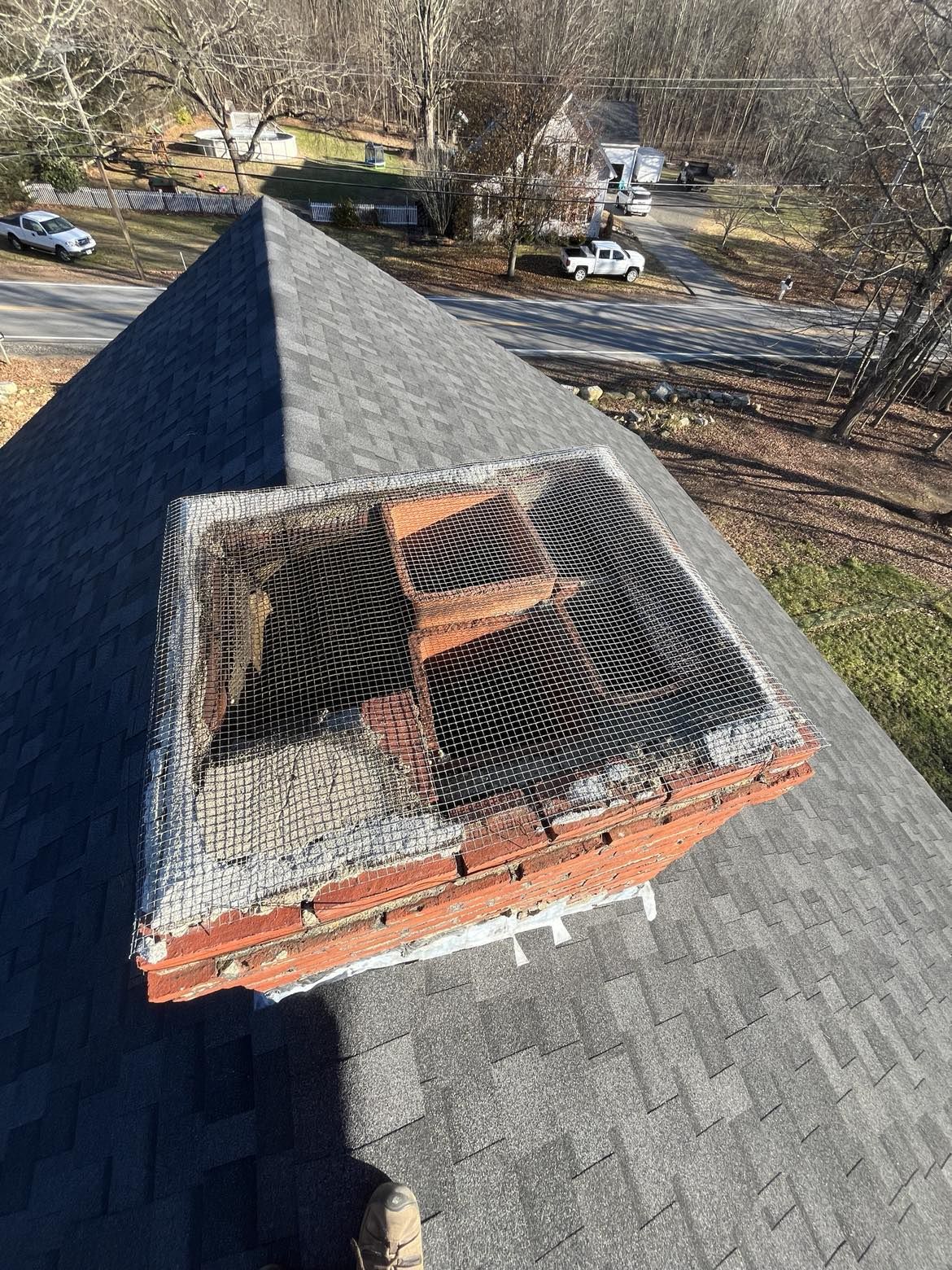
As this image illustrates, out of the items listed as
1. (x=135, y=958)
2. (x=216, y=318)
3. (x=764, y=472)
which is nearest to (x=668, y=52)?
(x=764, y=472)

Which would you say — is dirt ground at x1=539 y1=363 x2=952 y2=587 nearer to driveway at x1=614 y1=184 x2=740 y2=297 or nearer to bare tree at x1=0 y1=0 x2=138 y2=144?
driveway at x1=614 y1=184 x2=740 y2=297

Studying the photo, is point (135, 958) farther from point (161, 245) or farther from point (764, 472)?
point (161, 245)

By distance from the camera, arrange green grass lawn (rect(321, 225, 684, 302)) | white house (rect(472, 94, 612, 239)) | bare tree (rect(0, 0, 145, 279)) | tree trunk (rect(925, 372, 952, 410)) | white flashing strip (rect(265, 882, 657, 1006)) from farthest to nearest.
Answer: green grass lawn (rect(321, 225, 684, 302)) → white house (rect(472, 94, 612, 239)) → tree trunk (rect(925, 372, 952, 410)) → bare tree (rect(0, 0, 145, 279)) → white flashing strip (rect(265, 882, 657, 1006))

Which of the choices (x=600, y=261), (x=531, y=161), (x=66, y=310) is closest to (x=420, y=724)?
(x=66, y=310)

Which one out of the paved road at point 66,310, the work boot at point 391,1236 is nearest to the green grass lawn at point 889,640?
the work boot at point 391,1236

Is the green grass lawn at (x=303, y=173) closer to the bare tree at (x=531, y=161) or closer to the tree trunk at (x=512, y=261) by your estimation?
the bare tree at (x=531, y=161)

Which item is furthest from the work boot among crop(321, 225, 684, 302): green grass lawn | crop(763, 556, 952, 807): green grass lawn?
crop(321, 225, 684, 302): green grass lawn

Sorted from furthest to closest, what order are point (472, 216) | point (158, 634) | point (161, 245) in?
point (472, 216) < point (161, 245) < point (158, 634)

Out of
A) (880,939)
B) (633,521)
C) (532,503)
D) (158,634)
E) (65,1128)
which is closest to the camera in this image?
(158,634)

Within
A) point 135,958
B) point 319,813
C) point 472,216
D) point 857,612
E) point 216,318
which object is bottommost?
point 857,612
